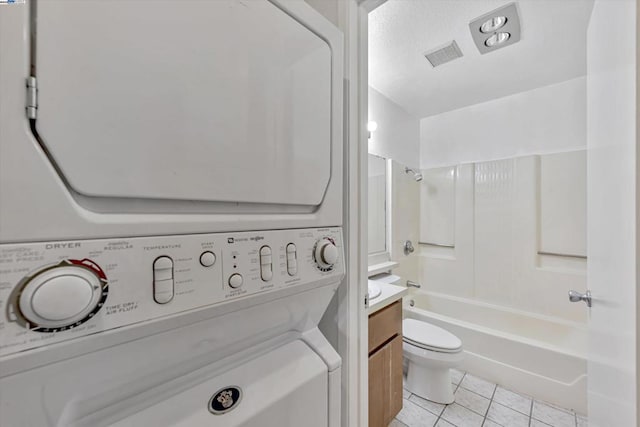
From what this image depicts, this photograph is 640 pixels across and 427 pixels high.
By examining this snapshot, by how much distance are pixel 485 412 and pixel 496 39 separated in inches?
97.1

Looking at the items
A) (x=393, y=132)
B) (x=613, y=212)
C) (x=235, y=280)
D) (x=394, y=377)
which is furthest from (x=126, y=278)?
(x=393, y=132)

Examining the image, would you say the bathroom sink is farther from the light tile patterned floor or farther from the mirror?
A: the light tile patterned floor

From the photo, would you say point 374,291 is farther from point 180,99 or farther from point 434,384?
point 180,99

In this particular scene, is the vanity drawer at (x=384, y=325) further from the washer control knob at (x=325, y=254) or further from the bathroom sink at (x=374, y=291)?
the washer control knob at (x=325, y=254)

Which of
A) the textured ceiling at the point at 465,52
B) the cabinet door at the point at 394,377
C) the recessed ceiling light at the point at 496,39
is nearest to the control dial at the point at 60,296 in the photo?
the cabinet door at the point at 394,377

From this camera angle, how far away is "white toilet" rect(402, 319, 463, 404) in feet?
5.49

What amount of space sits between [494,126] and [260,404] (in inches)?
121

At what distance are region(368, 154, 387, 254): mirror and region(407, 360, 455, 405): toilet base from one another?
97cm

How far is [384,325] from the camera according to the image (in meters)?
1.37

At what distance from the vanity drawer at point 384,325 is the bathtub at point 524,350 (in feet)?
3.18

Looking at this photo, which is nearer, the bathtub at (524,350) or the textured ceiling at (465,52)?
the textured ceiling at (465,52)

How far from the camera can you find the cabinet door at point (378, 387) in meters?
1.27

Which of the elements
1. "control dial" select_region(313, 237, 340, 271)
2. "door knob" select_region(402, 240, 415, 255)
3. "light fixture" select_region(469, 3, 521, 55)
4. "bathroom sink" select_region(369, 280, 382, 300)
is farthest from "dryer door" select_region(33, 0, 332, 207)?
"door knob" select_region(402, 240, 415, 255)

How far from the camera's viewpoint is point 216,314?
16.8 inches
